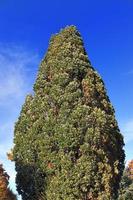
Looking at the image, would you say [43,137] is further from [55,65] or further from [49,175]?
[55,65]

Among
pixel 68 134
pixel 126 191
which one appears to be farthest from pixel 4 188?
pixel 126 191

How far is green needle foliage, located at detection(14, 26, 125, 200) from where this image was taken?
105 feet

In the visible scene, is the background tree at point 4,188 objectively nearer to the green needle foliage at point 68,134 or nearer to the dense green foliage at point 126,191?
the green needle foliage at point 68,134

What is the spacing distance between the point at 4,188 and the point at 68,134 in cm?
523

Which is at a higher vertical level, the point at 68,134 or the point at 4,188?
the point at 68,134

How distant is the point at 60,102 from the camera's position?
34.0m

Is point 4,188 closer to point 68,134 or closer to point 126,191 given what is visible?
point 68,134

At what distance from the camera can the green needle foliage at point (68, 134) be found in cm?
Answer: 3209

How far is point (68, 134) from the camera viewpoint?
106ft

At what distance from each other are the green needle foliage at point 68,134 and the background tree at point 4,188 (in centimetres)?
87

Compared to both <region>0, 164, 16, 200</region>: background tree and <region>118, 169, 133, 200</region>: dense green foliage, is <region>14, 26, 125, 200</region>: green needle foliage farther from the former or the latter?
<region>118, 169, 133, 200</region>: dense green foliage

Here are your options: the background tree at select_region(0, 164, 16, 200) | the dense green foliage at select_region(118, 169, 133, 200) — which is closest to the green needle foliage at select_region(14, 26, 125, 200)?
the background tree at select_region(0, 164, 16, 200)

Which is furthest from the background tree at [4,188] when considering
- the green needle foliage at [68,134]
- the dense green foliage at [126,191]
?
the dense green foliage at [126,191]

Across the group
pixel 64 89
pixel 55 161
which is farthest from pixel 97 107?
pixel 55 161
